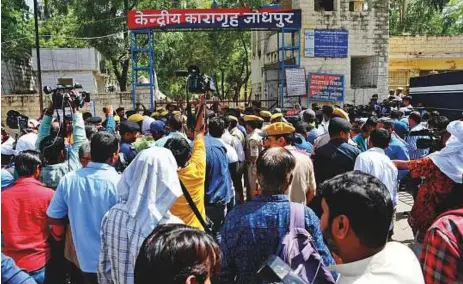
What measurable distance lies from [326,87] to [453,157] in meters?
12.8

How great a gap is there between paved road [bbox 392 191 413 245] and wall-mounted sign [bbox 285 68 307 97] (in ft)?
22.2

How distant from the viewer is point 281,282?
141 cm

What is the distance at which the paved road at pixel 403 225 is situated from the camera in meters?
6.30

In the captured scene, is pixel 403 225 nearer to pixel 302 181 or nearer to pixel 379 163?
pixel 379 163

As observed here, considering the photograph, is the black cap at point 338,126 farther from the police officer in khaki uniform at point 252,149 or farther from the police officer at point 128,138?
the police officer at point 128,138

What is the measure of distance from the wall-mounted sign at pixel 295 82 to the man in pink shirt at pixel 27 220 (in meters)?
12.3

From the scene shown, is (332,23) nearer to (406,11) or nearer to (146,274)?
(146,274)

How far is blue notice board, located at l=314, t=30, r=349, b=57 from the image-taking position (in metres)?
15.8

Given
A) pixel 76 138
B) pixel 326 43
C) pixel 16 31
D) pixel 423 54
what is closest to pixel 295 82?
pixel 326 43

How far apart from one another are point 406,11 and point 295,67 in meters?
20.5

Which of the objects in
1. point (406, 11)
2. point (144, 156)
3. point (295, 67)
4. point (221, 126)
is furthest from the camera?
point (406, 11)

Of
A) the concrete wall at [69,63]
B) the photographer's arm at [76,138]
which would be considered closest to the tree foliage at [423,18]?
the concrete wall at [69,63]

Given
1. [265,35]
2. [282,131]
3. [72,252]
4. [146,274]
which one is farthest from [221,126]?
[265,35]

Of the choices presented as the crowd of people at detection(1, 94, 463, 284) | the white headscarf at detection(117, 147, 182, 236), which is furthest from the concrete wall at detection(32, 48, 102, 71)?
the white headscarf at detection(117, 147, 182, 236)
